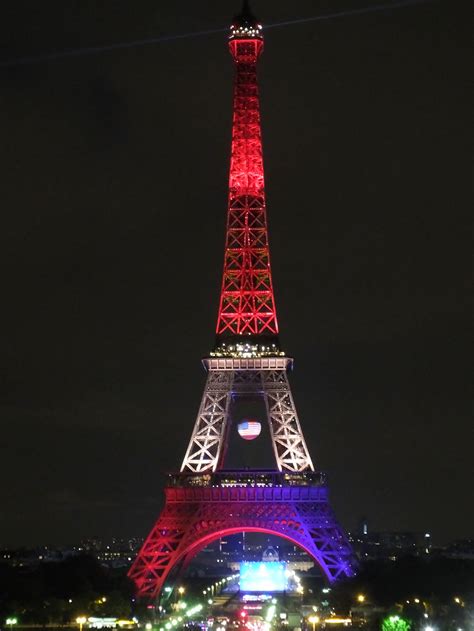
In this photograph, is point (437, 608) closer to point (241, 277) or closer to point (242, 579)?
point (241, 277)

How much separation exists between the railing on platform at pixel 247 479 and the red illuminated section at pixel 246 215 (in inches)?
464

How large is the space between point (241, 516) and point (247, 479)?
293cm

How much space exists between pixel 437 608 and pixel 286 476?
1697cm

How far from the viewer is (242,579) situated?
14088 centimetres

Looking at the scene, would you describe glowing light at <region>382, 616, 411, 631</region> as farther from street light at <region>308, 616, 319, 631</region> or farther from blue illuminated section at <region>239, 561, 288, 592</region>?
blue illuminated section at <region>239, 561, 288, 592</region>

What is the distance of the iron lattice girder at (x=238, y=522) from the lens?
293ft

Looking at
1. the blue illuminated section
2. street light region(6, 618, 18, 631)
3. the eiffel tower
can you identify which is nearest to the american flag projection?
the eiffel tower

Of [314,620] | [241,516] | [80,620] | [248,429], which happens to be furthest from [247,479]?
[80,620]

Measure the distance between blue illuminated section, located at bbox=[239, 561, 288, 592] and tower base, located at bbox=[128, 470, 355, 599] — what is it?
158ft

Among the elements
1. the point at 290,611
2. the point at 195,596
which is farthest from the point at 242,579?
the point at 290,611

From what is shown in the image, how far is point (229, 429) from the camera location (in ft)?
316

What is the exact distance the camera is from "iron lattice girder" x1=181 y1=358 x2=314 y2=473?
93.6 meters

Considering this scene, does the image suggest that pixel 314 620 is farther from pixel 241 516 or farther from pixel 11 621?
pixel 11 621

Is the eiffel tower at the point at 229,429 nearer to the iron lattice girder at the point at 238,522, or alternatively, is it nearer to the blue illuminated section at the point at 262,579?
the iron lattice girder at the point at 238,522
